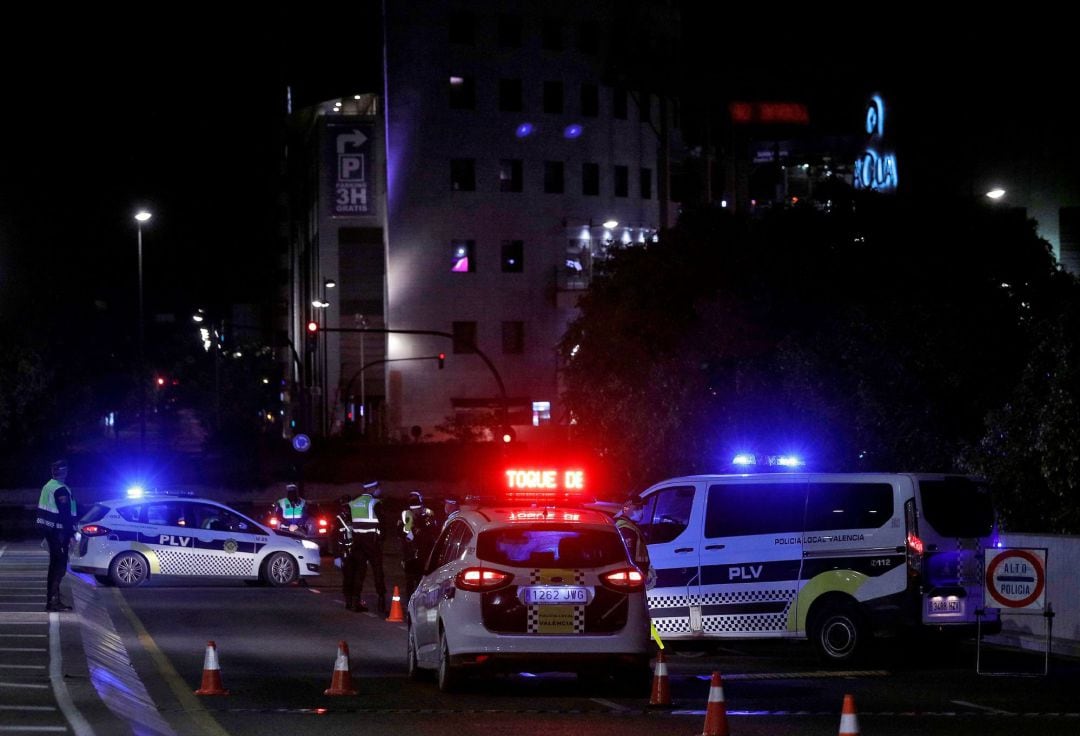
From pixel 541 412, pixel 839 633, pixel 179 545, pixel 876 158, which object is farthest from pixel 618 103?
pixel 839 633

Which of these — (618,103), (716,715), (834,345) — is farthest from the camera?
(618,103)

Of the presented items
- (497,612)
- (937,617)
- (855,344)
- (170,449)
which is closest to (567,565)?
(497,612)

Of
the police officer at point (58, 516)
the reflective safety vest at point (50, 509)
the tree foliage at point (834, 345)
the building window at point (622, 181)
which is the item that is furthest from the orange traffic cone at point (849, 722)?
the building window at point (622, 181)

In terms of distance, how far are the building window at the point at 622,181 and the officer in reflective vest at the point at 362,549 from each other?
6188 cm

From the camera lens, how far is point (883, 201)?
40.2m

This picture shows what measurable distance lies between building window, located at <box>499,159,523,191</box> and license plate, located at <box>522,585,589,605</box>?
227ft

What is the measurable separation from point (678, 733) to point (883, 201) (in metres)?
30.5

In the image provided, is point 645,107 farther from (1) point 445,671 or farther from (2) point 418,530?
(1) point 445,671

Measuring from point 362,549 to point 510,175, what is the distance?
5900cm

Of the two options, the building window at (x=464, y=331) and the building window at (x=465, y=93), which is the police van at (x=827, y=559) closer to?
the building window at (x=464, y=331)

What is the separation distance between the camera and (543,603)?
13.1 metres

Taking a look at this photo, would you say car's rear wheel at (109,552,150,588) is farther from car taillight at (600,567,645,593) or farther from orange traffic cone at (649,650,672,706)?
orange traffic cone at (649,650,672,706)

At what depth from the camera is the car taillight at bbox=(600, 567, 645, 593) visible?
1323cm

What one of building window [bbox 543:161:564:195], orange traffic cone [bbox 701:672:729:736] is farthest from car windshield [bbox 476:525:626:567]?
building window [bbox 543:161:564:195]
